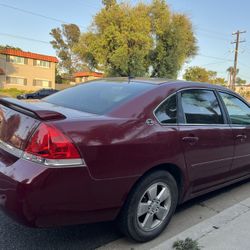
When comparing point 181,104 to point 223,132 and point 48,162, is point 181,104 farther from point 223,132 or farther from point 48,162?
point 48,162

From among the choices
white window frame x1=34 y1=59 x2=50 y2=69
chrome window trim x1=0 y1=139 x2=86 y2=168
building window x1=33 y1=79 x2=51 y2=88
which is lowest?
chrome window trim x1=0 y1=139 x2=86 y2=168

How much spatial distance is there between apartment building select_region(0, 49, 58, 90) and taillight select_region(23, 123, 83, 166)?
3981cm

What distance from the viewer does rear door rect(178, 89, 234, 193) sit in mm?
3260

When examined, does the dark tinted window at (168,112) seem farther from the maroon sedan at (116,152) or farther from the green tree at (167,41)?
the green tree at (167,41)

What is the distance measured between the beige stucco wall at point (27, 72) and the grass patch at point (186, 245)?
134 feet

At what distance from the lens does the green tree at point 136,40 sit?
31.2 m

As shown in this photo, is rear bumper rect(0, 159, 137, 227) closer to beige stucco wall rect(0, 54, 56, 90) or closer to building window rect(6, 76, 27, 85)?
beige stucco wall rect(0, 54, 56, 90)

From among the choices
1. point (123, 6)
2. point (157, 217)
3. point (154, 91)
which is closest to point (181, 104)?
point (154, 91)

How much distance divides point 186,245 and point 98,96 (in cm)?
161

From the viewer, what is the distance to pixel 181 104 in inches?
131

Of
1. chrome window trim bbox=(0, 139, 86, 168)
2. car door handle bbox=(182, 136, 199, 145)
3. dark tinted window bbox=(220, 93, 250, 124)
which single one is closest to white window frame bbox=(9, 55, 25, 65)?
dark tinted window bbox=(220, 93, 250, 124)

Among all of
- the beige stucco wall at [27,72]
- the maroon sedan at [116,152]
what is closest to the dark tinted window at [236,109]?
the maroon sedan at [116,152]

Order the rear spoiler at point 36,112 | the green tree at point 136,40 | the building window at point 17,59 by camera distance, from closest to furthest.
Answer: the rear spoiler at point 36,112 → the green tree at point 136,40 → the building window at point 17,59

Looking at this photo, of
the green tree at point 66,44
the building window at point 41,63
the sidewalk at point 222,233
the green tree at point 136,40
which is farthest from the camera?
the green tree at point 66,44
